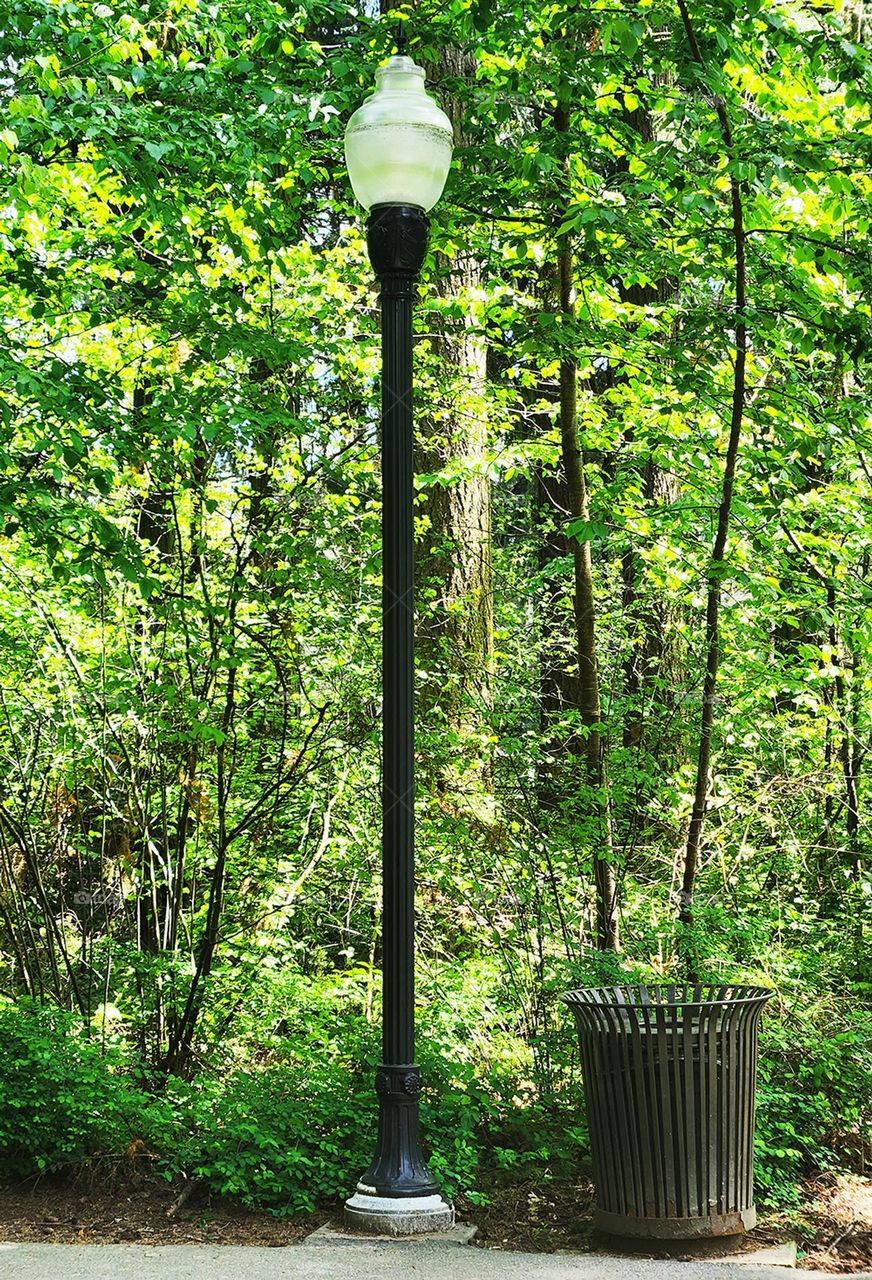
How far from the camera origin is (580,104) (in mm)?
6969

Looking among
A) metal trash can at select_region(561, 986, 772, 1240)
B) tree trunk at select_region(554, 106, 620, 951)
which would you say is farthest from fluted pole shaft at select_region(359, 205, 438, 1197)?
tree trunk at select_region(554, 106, 620, 951)

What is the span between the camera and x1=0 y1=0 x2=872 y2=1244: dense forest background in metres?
6.25

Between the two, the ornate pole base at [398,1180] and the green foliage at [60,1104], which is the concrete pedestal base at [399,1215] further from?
the green foliage at [60,1104]

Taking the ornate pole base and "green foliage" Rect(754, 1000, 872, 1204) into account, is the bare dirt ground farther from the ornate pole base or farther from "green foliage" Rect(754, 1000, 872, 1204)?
the ornate pole base

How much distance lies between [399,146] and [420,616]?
11.0 feet

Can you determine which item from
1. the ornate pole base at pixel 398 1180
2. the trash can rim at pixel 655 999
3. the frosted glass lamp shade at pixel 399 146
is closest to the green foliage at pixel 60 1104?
the ornate pole base at pixel 398 1180

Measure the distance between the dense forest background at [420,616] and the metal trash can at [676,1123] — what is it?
845 mm

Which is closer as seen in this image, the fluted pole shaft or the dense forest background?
the fluted pole shaft

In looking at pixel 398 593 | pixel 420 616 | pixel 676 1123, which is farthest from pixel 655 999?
pixel 420 616

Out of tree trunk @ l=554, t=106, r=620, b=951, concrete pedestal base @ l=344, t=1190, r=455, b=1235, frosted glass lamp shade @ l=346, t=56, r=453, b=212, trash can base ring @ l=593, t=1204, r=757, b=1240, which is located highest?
frosted glass lamp shade @ l=346, t=56, r=453, b=212

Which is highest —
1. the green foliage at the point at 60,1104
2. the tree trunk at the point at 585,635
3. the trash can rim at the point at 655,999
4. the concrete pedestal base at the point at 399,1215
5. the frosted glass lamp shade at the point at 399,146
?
the frosted glass lamp shade at the point at 399,146

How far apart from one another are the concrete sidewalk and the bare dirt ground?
0.25 m

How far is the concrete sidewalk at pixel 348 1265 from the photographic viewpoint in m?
4.67

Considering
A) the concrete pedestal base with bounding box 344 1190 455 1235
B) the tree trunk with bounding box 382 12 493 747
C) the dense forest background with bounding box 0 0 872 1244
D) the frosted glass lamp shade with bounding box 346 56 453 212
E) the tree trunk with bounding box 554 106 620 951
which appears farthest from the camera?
the tree trunk with bounding box 382 12 493 747
